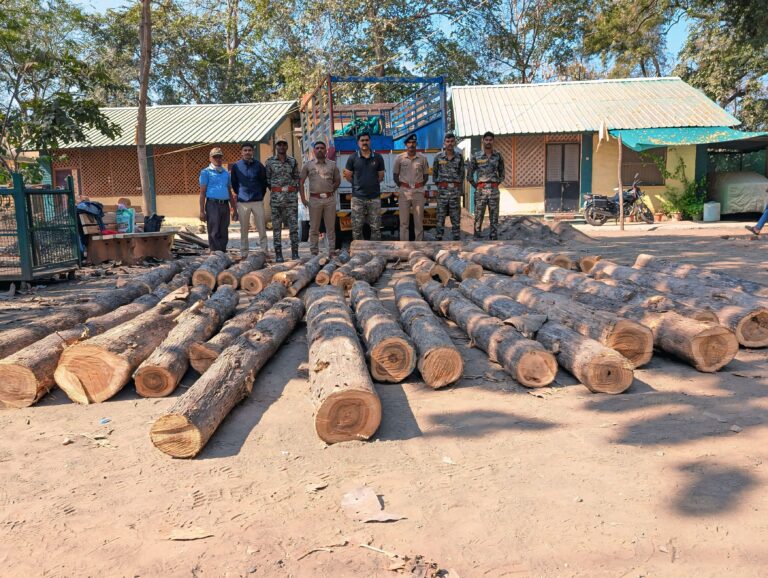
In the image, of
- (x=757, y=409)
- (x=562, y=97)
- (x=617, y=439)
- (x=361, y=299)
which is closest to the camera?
(x=617, y=439)

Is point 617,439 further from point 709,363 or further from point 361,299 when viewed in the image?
point 361,299

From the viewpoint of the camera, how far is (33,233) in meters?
8.11

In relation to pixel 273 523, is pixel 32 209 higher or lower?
higher

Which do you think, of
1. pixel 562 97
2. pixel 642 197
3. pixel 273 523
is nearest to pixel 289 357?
pixel 273 523

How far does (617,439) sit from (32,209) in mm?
7779

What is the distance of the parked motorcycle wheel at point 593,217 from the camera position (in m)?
16.6

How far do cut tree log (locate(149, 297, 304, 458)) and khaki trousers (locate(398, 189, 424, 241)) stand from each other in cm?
531

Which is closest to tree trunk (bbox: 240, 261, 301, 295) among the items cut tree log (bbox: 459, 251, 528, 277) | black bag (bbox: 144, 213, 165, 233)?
cut tree log (bbox: 459, 251, 528, 277)

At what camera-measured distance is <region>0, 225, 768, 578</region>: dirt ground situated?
223 cm

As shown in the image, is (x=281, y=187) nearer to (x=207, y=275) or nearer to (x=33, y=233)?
(x=207, y=275)

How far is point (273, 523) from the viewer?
2469 millimetres

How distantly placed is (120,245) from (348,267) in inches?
191

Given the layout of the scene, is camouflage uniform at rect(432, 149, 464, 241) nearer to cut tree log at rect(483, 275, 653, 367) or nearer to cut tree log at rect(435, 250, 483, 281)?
cut tree log at rect(435, 250, 483, 281)

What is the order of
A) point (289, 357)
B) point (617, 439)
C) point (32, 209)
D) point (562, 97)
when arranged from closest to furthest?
1. point (617, 439)
2. point (289, 357)
3. point (32, 209)
4. point (562, 97)
